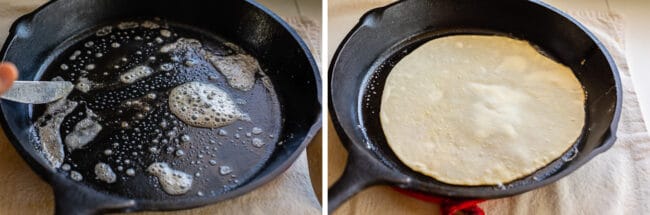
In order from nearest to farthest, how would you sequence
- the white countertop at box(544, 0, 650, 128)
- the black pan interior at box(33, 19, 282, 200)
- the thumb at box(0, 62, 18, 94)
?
the thumb at box(0, 62, 18, 94) < the black pan interior at box(33, 19, 282, 200) < the white countertop at box(544, 0, 650, 128)

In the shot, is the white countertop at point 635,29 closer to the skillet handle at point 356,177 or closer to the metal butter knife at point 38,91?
the skillet handle at point 356,177

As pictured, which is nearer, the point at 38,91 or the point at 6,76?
the point at 6,76

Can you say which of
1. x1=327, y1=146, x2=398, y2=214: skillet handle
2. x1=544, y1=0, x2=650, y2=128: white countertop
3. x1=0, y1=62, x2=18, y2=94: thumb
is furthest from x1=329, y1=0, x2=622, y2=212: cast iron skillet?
x1=0, y1=62, x2=18, y2=94: thumb

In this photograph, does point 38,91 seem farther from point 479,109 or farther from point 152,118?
point 479,109

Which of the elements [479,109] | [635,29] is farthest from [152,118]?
[635,29]

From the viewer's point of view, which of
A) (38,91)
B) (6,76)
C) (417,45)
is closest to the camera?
(6,76)

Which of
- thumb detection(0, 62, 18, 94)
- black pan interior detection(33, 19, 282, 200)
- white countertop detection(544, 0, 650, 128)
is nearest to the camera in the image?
thumb detection(0, 62, 18, 94)

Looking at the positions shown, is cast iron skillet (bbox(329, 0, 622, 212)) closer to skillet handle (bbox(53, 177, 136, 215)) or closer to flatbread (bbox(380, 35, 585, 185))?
flatbread (bbox(380, 35, 585, 185))
